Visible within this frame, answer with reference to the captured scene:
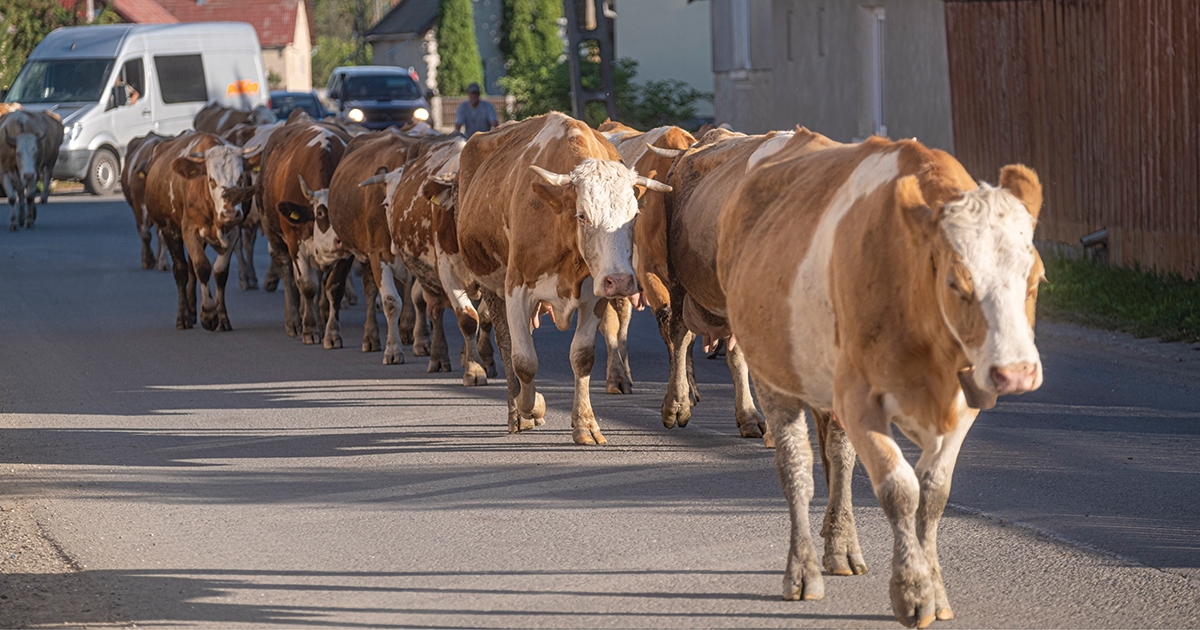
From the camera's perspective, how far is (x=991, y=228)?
14.1 ft

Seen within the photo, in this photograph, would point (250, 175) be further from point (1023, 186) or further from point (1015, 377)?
point (1015, 377)

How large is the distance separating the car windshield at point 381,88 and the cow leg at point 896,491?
35278mm

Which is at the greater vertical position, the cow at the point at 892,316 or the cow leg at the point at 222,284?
the cow at the point at 892,316

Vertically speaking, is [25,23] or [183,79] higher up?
[25,23]

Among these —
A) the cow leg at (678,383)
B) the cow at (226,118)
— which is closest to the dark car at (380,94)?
the cow at (226,118)

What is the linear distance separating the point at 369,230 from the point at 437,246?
1708 mm

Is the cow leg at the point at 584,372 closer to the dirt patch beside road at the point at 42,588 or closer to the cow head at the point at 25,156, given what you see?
the dirt patch beside road at the point at 42,588

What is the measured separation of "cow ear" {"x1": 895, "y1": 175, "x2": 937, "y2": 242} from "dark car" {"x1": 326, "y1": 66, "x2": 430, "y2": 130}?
3410 centimetres

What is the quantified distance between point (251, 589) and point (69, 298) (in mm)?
11693

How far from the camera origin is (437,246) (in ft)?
34.5

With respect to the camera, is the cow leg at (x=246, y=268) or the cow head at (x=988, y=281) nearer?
the cow head at (x=988, y=281)

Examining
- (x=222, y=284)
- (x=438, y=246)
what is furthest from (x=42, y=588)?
(x=222, y=284)

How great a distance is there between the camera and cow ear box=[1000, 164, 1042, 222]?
14.8 ft

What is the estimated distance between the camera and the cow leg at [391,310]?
39.0 feet
